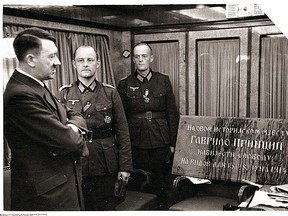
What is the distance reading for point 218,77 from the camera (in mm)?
2129

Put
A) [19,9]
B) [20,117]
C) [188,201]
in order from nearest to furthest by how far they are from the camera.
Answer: [20,117]
[19,9]
[188,201]

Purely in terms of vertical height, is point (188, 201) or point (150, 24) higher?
point (150, 24)

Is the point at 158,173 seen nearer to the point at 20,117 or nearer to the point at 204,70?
the point at 204,70

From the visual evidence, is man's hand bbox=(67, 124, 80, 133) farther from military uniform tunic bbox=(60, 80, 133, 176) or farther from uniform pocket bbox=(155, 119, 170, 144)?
uniform pocket bbox=(155, 119, 170, 144)

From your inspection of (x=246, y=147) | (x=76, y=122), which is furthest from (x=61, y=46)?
(x=246, y=147)

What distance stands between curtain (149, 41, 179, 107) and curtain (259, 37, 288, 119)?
520 millimetres

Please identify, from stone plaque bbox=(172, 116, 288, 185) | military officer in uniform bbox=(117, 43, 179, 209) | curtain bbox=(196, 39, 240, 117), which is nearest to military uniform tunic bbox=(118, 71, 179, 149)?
military officer in uniform bbox=(117, 43, 179, 209)

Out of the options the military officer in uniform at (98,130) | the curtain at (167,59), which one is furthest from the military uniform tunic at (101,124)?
the curtain at (167,59)

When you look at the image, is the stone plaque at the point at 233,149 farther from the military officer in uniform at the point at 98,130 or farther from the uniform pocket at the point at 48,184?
the uniform pocket at the point at 48,184

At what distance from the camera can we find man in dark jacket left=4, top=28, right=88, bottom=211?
4.08 feet

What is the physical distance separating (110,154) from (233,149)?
0.68 meters

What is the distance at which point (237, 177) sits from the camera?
6.26 ft

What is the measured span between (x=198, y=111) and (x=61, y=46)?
3.15 ft

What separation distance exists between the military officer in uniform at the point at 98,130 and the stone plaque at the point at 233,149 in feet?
1.41
